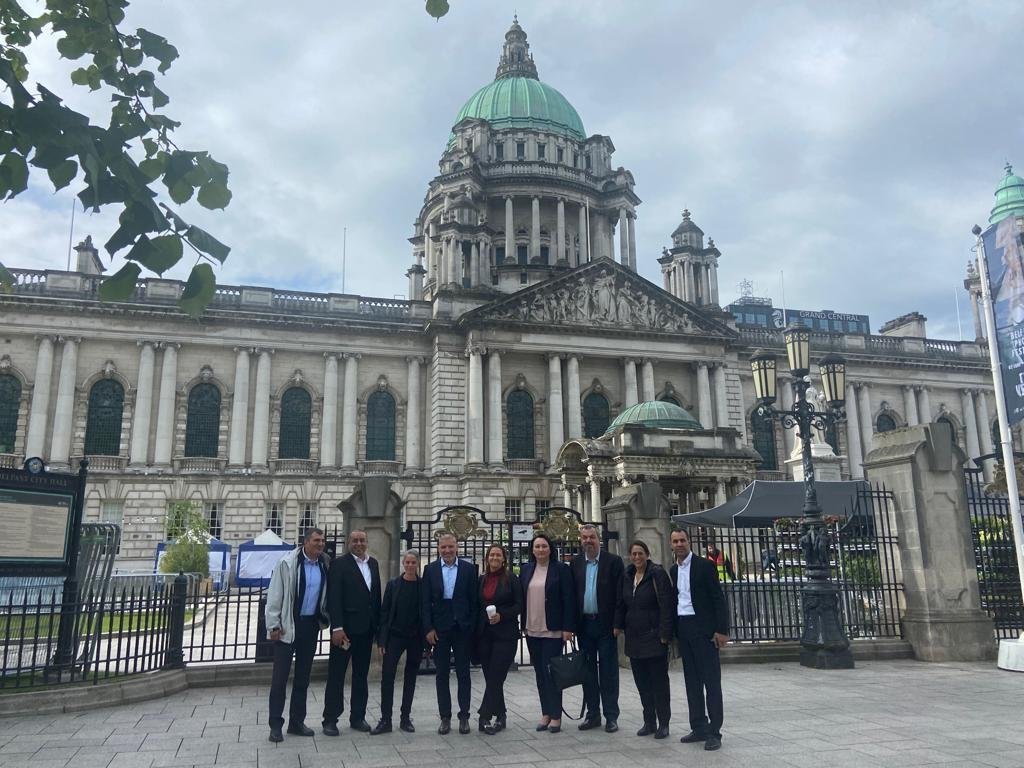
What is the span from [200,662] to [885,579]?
1245 centimetres

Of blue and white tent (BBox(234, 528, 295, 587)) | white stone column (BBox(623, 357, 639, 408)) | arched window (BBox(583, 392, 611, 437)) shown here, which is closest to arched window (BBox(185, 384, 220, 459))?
blue and white tent (BBox(234, 528, 295, 587))

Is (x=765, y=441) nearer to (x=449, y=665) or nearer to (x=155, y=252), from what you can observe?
(x=449, y=665)

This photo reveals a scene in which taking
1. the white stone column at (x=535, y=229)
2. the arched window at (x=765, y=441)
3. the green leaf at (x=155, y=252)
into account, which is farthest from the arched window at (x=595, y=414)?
the green leaf at (x=155, y=252)

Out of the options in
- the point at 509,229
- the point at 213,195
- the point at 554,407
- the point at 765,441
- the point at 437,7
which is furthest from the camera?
the point at 509,229

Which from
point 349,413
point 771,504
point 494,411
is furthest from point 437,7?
point 349,413

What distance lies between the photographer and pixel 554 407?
39719 millimetres

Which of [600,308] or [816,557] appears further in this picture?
[600,308]

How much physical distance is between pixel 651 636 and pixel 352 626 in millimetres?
3308

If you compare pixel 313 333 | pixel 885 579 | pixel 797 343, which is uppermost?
pixel 313 333

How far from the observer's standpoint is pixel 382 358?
4059 centimetres

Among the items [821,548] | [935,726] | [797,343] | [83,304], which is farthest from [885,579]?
[83,304]

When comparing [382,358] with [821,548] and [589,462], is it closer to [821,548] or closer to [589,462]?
[589,462]

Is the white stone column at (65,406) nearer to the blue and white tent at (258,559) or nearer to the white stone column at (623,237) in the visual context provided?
the blue and white tent at (258,559)

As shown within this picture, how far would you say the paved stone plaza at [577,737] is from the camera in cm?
750
